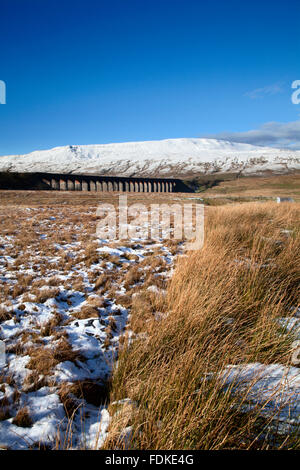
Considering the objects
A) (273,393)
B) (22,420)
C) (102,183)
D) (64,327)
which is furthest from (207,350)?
(102,183)

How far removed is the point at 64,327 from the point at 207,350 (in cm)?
209

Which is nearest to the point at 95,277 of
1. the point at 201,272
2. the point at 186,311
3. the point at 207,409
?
the point at 201,272

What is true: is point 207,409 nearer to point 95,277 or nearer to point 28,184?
point 95,277

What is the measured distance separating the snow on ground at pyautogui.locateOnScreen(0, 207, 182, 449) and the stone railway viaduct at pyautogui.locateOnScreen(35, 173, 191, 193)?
39.8m

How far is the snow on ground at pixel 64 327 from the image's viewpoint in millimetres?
2014

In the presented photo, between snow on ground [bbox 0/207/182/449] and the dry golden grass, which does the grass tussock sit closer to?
snow on ground [bbox 0/207/182/449]

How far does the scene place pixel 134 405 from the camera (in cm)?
189

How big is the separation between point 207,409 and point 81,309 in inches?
107

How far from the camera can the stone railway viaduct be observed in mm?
43959

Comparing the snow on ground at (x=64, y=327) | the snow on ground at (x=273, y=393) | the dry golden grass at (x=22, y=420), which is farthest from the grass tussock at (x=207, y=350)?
the dry golden grass at (x=22, y=420)

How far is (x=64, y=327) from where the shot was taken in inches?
135

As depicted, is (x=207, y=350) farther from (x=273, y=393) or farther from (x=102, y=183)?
(x=102, y=183)

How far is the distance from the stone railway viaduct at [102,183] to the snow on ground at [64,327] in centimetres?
3978

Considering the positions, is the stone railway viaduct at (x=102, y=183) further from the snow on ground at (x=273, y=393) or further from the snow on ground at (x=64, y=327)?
the snow on ground at (x=273, y=393)
